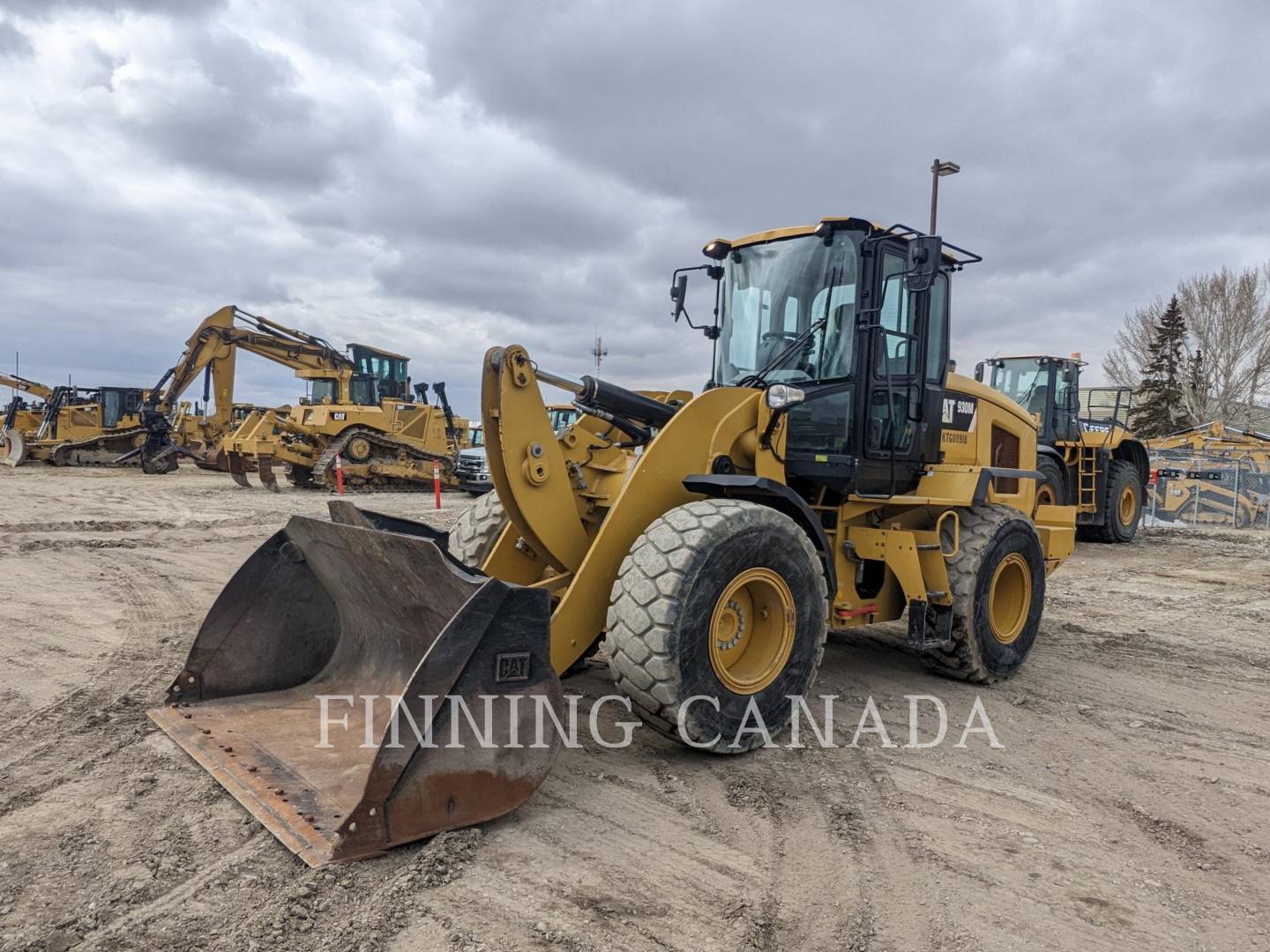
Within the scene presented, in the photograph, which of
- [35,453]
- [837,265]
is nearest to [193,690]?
[837,265]

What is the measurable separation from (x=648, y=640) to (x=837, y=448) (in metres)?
1.97

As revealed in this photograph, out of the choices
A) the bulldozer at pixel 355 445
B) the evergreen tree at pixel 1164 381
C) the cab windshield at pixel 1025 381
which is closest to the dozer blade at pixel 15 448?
the bulldozer at pixel 355 445

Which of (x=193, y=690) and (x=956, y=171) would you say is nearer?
(x=193, y=690)

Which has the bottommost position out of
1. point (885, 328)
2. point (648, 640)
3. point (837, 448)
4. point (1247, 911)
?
point (1247, 911)

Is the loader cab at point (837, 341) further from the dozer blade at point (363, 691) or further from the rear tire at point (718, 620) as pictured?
the dozer blade at point (363, 691)

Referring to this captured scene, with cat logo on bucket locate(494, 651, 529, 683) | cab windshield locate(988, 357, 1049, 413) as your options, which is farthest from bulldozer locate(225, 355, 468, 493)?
cat logo on bucket locate(494, 651, 529, 683)

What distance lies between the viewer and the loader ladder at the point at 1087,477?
13.5 meters

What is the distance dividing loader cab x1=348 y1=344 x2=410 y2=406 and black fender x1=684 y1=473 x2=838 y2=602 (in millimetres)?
20128

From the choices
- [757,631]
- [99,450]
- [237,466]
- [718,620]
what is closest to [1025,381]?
[757,631]

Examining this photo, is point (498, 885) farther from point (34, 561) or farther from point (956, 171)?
point (956, 171)

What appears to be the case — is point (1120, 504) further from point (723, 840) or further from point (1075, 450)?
point (723, 840)

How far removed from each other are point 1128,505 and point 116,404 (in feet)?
84.6

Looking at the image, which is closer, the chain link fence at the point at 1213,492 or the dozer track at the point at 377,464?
the chain link fence at the point at 1213,492

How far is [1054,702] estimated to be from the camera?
5.15 metres
